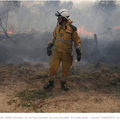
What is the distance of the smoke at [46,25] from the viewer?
10.3 metres

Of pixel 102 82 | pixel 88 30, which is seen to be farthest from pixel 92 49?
pixel 88 30

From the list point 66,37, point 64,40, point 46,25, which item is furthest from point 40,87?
point 46,25

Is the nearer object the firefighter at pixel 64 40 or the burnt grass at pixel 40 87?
the burnt grass at pixel 40 87

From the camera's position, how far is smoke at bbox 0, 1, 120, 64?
10.3m

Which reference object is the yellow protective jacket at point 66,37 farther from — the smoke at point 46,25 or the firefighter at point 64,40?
the smoke at point 46,25

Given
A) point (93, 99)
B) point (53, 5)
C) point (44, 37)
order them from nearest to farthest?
point (93, 99)
point (44, 37)
point (53, 5)

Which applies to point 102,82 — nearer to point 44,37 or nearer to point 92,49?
point 92,49

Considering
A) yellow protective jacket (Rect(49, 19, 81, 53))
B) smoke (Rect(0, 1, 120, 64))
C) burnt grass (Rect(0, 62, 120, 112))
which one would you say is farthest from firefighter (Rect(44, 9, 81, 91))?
smoke (Rect(0, 1, 120, 64))

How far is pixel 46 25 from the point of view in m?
22.1

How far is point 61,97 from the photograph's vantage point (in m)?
3.27

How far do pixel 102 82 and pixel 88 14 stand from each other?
2227cm

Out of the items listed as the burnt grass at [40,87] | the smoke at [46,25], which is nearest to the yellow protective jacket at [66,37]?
the burnt grass at [40,87]

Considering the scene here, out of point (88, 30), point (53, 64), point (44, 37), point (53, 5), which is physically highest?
point (53, 5)

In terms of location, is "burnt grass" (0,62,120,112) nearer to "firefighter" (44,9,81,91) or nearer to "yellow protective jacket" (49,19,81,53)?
"firefighter" (44,9,81,91)
